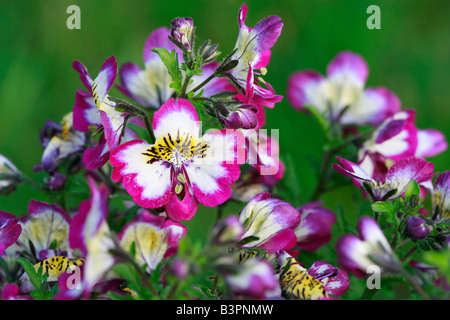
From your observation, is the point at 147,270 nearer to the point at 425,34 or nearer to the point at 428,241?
the point at 428,241

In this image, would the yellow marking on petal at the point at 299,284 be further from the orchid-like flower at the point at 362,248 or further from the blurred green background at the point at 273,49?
the blurred green background at the point at 273,49

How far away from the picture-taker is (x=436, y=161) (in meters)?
1.75

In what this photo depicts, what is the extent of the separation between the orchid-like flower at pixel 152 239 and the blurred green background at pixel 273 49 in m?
0.88

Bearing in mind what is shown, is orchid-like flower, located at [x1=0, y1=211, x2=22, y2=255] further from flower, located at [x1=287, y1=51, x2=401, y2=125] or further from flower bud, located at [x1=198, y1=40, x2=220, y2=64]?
flower, located at [x1=287, y1=51, x2=401, y2=125]

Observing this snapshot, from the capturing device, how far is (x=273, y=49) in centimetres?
196

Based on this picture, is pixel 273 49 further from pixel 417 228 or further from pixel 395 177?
pixel 417 228

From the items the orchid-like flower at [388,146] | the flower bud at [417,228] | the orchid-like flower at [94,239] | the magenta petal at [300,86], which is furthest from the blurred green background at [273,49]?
the orchid-like flower at [94,239]

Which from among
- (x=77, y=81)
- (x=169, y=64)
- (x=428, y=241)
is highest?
(x=169, y=64)

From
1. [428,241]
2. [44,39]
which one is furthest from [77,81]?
[428,241]

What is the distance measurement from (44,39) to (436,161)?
4.22 feet

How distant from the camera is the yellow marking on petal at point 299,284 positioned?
792 mm

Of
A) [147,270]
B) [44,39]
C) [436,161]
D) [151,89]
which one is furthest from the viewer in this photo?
[44,39]

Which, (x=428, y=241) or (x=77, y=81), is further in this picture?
(x=77, y=81)

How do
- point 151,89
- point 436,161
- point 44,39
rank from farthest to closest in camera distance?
point 44,39
point 436,161
point 151,89
